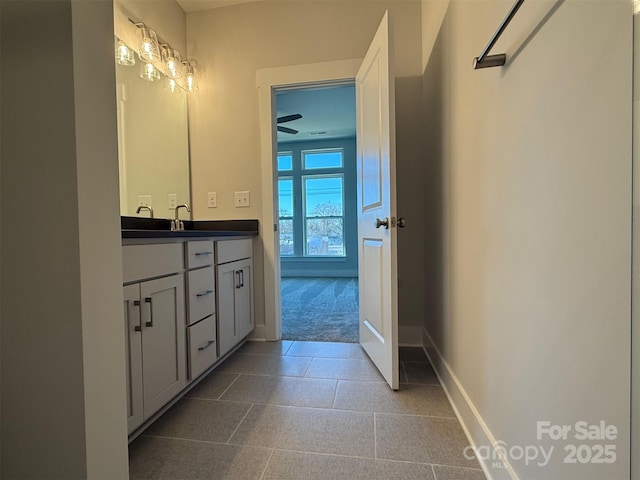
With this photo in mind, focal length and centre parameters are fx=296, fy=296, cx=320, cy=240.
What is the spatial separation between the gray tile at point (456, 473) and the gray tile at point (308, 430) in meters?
0.23

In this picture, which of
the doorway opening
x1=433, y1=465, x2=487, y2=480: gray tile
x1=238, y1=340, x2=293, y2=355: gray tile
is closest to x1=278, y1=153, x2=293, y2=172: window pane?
the doorway opening

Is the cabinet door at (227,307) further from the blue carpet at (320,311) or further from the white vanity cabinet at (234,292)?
the blue carpet at (320,311)

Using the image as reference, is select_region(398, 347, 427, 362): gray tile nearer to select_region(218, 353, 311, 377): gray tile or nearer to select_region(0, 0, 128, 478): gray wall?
select_region(218, 353, 311, 377): gray tile

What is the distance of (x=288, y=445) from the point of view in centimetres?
115

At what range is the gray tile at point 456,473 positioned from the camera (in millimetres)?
988

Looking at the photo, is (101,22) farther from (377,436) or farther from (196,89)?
(196,89)

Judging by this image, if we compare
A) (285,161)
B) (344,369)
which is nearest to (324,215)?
(285,161)

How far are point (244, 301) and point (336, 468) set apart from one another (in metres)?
1.30

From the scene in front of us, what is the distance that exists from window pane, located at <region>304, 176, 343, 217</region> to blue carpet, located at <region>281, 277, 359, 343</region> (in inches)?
63.1

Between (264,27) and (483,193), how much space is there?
2.14 m

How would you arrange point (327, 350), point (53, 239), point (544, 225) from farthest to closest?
point (327, 350), point (544, 225), point (53, 239)

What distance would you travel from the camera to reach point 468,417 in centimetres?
120

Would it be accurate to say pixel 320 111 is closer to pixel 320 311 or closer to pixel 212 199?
pixel 212 199

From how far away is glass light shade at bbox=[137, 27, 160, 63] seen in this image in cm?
193
